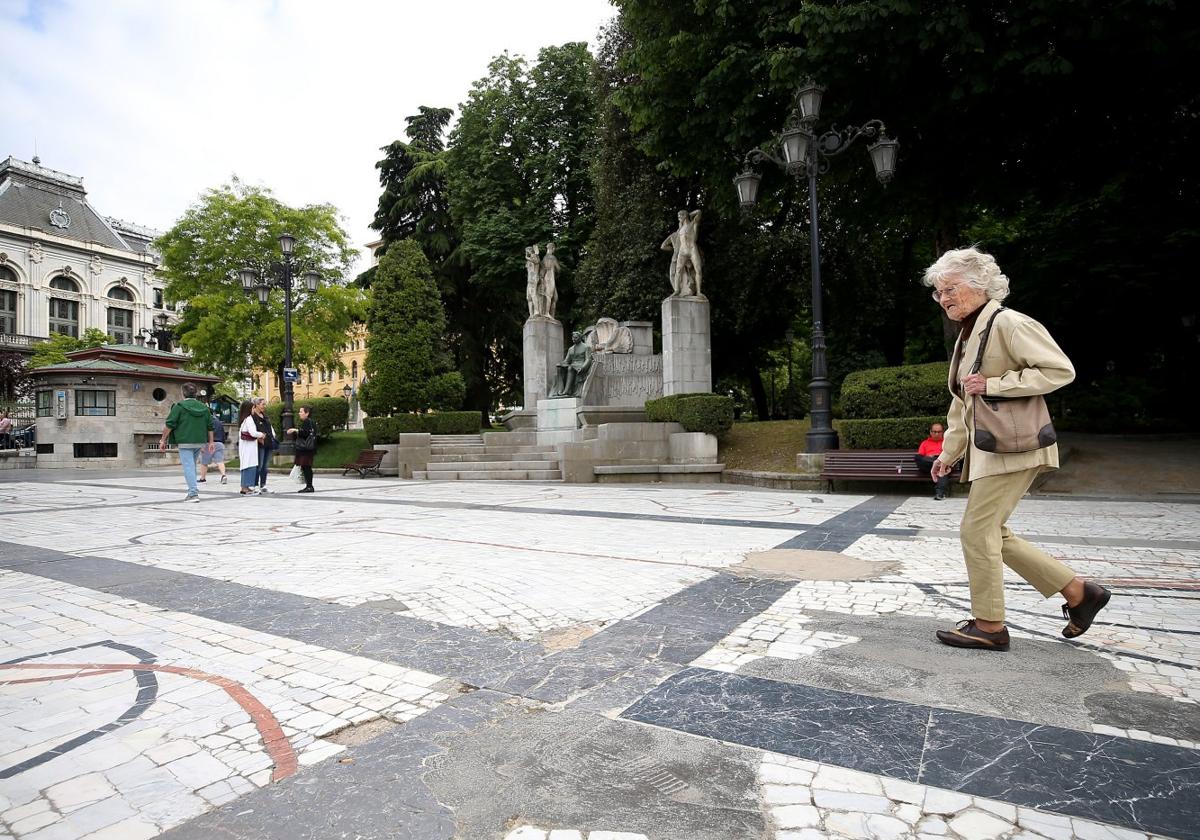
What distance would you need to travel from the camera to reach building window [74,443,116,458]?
2950 centimetres

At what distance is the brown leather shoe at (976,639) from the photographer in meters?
3.10

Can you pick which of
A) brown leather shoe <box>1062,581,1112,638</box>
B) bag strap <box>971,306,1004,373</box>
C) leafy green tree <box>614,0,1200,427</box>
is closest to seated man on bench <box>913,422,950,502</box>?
leafy green tree <box>614,0,1200,427</box>

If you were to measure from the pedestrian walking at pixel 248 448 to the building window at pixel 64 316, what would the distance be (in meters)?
68.1

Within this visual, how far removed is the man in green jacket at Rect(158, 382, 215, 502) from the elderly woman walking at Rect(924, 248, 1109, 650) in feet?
42.0

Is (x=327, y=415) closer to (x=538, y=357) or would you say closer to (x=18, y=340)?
(x=538, y=357)

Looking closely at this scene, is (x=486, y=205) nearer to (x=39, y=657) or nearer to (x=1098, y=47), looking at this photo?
(x=1098, y=47)

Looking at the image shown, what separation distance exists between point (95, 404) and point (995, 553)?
3643 centimetres

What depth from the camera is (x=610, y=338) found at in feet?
65.4

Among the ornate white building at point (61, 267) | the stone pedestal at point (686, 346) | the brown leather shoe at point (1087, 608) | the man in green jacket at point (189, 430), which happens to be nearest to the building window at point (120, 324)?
the ornate white building at point (61, 267)

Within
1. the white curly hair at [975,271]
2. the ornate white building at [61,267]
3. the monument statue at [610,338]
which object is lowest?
the white curly hair at [975,271]

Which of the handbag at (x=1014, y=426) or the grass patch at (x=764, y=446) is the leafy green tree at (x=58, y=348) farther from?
the handbag at (x=1014, y=426)

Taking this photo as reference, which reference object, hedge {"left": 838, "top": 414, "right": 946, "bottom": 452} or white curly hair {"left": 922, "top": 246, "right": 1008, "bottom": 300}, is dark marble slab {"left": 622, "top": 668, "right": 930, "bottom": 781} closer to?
white curly hair {"left": 922, "top": 246, "right": 1008, "bottom": 300}

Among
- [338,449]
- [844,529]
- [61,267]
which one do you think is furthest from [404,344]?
[61,267]

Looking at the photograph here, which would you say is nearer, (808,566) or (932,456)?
(808,566)
